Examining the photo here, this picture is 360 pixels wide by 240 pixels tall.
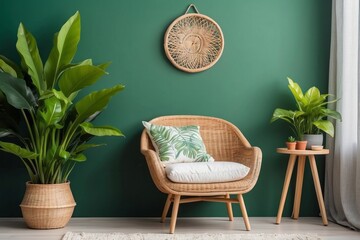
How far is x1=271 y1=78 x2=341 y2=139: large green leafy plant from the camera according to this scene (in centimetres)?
379

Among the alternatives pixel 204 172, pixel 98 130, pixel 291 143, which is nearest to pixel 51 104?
pixel 98 130

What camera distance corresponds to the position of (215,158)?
12.9 feet

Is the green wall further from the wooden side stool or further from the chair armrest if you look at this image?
the chair armrest

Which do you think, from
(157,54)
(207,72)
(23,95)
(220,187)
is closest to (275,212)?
(220,187)

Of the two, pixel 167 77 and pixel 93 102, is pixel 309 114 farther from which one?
pixel 93 102

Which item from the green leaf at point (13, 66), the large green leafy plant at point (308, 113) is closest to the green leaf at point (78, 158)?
the green leaf at point (13, 66)

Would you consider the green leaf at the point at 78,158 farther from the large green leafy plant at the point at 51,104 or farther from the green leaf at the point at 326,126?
the green leaf at the point at 326,126

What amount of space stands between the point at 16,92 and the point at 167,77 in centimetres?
124

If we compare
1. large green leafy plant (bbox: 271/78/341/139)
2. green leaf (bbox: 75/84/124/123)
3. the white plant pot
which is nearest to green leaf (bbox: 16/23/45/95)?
green leaf (bbox: 75/84/124/123)

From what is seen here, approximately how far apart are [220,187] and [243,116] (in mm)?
958

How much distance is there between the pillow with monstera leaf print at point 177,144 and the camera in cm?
366

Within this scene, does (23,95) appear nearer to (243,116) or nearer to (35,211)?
(35,211)

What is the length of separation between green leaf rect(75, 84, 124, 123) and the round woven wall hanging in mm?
737

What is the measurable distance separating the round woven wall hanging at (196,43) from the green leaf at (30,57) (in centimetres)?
104
